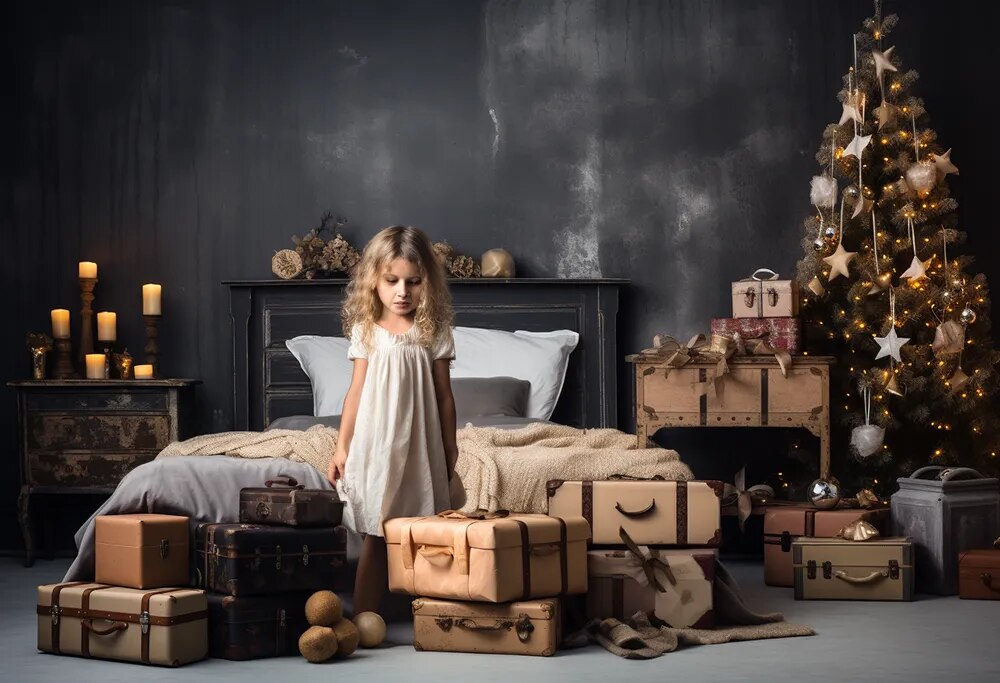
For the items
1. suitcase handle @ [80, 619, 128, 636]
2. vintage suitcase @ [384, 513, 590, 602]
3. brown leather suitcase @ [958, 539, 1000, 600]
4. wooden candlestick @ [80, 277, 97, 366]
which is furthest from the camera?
wooden candlestick @ [80, 277, 97, 366]

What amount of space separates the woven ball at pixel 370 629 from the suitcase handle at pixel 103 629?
777mm

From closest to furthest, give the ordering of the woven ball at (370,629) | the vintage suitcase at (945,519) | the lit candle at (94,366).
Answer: the woven ball at (370,629), the vintage suitcase at (945,519), the lit candle at (94,366)

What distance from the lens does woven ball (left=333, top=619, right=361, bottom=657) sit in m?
4.13

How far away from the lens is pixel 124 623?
4137 millimetres

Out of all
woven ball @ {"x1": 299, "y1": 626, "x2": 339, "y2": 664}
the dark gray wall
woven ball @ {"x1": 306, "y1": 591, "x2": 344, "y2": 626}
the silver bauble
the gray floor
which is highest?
the dark gray wall

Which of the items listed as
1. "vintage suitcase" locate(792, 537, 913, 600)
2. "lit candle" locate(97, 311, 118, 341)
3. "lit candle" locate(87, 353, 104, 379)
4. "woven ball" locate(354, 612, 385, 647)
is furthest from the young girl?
"lit candle" locate(97, 311, 118, 341)

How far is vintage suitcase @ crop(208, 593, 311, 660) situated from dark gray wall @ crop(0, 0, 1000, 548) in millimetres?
3370

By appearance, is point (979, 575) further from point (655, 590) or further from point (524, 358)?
point (524, 358)

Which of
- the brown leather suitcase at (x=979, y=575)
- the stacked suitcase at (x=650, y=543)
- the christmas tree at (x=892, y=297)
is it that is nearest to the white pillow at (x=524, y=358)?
the christmas tree at (x=892, y=297)

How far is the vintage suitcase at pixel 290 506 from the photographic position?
13.7ft

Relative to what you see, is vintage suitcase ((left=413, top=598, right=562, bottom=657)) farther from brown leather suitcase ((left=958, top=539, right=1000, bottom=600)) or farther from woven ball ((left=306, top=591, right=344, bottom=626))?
brown leather suitcase ((left=958, top=539, right=1000, bottom=600))

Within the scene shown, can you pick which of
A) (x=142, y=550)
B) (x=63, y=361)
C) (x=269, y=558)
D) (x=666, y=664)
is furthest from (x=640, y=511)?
(x=63, y=361)

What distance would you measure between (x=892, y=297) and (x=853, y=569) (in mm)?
1584

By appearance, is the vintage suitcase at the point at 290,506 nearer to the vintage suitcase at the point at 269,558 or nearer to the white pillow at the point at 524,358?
the vintage suitcase at the point at 269,558
